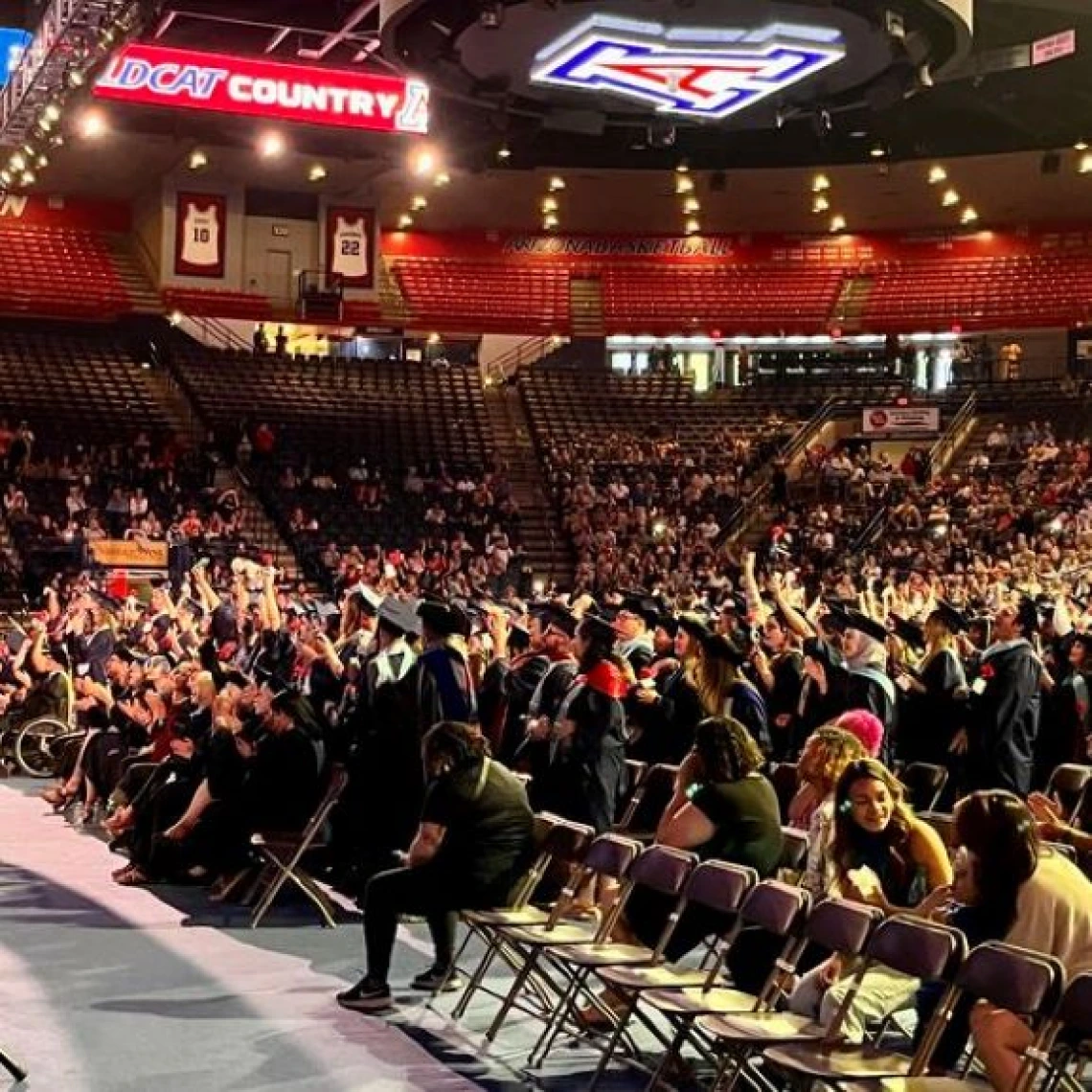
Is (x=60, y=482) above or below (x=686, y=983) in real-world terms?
above

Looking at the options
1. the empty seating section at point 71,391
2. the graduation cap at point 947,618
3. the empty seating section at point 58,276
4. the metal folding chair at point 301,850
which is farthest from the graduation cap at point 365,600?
the empty seating section at point 58,276

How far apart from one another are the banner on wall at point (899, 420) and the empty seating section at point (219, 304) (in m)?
11.0

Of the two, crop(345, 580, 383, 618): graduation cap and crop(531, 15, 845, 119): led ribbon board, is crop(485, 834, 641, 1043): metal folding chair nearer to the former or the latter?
crop(345, 580, 383, 618): graduation cap

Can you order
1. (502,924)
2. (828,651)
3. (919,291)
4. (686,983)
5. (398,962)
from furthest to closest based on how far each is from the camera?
(919,291), (828,651), (398,962), (502,924), (686,983)

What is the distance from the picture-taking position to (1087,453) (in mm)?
25703

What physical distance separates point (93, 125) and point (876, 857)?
72.7 feet

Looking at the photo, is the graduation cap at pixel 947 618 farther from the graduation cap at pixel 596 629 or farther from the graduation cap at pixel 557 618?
the graduation cap at pixel 596 629

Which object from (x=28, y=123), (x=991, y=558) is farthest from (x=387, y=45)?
(x=991, y=558)

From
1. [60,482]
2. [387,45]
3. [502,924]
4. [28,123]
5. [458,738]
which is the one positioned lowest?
[502,924]

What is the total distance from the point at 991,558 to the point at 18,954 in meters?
16.7

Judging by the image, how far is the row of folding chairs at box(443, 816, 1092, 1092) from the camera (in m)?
4.38

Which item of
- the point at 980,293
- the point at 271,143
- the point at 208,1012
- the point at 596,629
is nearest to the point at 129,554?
the point at 271,143

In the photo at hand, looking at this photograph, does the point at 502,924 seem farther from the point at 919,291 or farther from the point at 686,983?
the point at 919,291

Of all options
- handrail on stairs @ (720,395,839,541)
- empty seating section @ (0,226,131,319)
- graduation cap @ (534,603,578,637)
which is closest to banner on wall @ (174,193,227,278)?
empty seating section @ (0,226,131,319)
